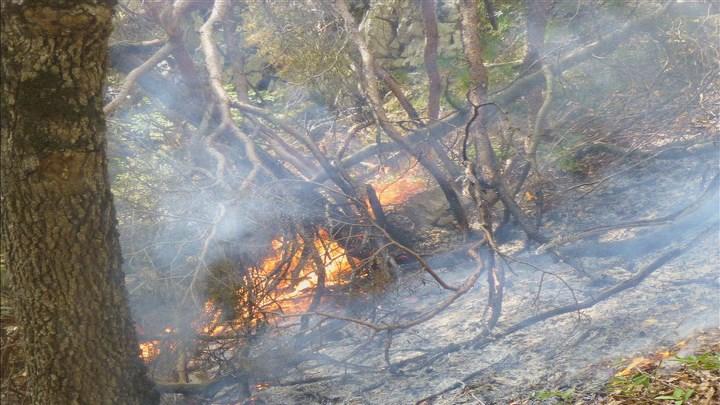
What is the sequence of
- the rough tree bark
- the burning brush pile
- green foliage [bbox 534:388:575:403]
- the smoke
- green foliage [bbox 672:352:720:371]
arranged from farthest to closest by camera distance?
the burning brush pile
the smoke
green foliage [bbox 534:388:575:403]
green foliage [bbox 672:352:720:371]
the rough tree bark

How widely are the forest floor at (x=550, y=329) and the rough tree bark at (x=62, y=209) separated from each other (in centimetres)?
118

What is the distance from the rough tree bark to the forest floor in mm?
1183

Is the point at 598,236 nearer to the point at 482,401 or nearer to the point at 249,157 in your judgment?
the point at 482,401

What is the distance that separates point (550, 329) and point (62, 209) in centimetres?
251

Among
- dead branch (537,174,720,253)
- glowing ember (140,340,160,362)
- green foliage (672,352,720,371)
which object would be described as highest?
dead branch (537,174,720,253)

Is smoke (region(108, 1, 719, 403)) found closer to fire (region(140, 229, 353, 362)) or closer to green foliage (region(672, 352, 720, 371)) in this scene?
fire (region(140, 229, 353, 362))

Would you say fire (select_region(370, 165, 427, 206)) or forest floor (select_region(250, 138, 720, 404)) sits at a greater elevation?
fire (select_region(370, 165, 427, 206))

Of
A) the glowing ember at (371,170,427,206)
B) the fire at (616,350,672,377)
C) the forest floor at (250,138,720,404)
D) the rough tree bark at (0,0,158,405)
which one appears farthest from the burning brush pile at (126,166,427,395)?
the fire at (616,350,672,377)

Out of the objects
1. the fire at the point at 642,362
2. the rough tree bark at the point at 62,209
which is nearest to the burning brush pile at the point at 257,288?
the rough tree bark at the point at 62,209

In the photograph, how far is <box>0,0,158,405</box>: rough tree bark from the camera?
2.21 m

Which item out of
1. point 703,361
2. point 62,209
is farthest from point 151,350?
point 703,361

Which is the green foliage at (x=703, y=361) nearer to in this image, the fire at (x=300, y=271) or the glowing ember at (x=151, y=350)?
the fire at (x=300, y=271)

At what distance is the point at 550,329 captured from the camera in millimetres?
3490

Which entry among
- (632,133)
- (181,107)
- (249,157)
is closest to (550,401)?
(249,157)
